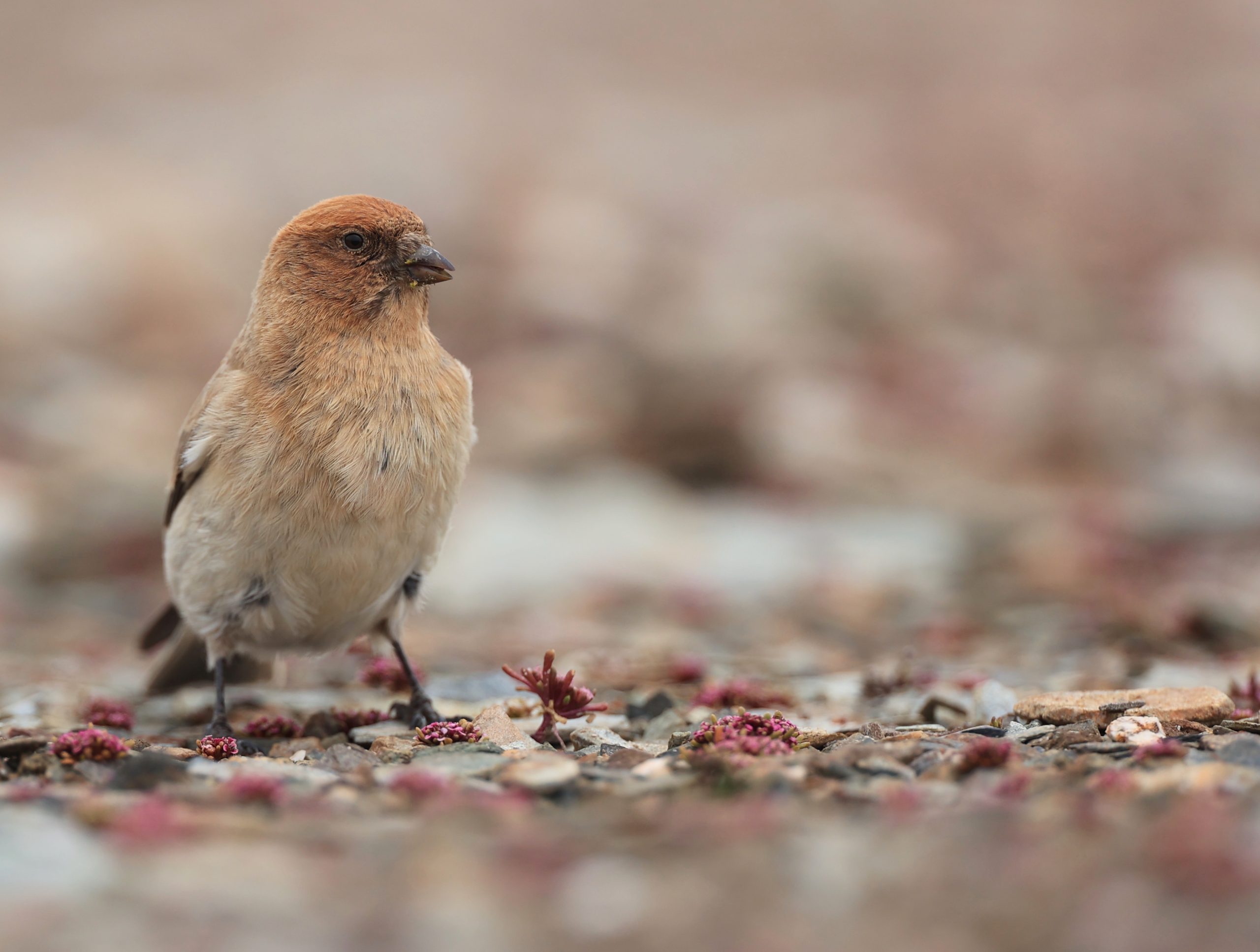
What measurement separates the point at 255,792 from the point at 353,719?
1806 mm

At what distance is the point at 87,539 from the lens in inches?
384

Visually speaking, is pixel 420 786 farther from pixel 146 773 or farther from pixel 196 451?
pixel 196 451

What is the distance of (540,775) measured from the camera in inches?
146

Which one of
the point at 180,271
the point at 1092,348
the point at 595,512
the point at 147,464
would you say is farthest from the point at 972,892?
the point at 180,271

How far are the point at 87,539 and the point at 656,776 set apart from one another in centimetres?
718

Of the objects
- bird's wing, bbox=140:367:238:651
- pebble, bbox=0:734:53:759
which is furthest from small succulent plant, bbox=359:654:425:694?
pebble, bbox=0:734:53:759

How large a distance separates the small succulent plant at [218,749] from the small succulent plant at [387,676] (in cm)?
139

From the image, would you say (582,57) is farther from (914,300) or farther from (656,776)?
(656,776)

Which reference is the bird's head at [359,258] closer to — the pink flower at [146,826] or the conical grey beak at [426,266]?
the conical grey beak at [426,266]

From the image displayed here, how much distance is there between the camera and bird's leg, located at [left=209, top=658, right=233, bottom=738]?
17.5 ft

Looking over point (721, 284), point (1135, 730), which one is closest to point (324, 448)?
point (1135, 730)

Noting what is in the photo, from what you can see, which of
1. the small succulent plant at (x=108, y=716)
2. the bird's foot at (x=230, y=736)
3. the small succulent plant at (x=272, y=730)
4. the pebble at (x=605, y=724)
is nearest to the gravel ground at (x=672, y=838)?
the bird's foot at (x=230, y=736)

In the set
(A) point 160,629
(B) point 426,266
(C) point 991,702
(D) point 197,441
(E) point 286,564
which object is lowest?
(C) point 991,702

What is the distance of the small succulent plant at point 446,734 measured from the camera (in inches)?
174
